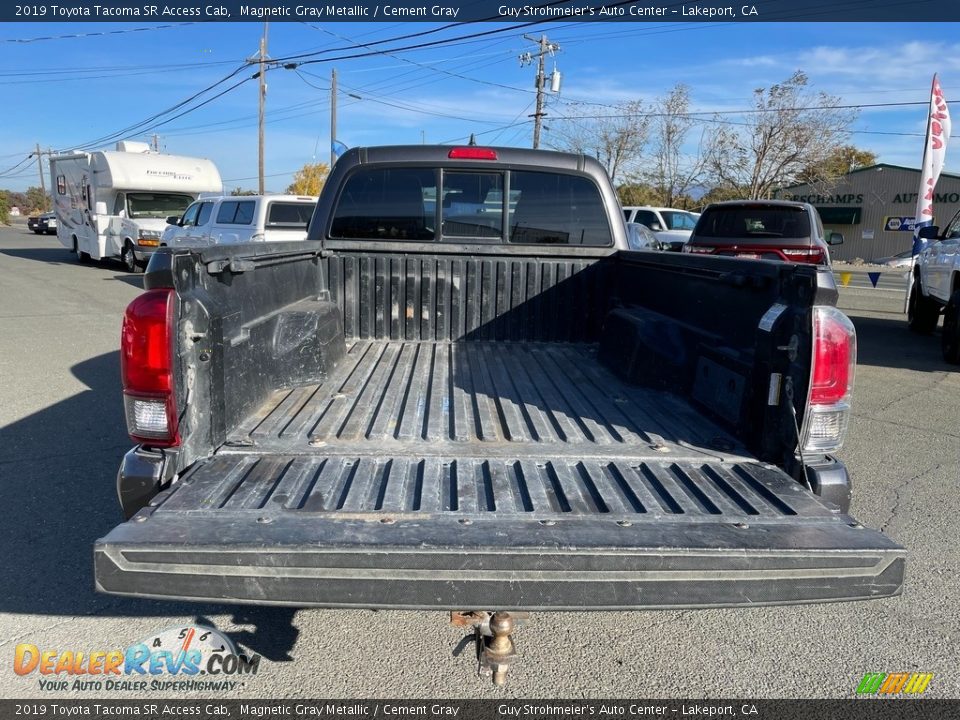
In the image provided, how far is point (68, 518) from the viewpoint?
3842mm

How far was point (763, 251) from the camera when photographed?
10312 mm

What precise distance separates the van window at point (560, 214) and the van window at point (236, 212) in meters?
9.83

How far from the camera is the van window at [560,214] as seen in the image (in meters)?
4.47

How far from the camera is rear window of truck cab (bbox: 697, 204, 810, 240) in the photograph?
10404 mm

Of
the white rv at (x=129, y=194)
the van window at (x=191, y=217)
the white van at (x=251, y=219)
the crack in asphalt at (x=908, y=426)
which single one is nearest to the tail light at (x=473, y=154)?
the crack in asphalt at (x=908, y=426)

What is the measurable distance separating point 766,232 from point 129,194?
16400mm

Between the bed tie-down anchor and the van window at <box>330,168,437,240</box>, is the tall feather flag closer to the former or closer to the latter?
the van window at <box>330,168,437,240</box>

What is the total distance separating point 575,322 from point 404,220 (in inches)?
52.2

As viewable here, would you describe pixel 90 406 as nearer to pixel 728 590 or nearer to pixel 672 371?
pixel 672 371

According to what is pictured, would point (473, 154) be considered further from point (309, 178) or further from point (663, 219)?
point (309, 178)

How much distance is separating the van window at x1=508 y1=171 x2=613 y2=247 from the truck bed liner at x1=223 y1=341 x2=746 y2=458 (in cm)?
91

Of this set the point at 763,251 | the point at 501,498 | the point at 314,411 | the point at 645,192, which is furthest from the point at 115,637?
the point at 645,192

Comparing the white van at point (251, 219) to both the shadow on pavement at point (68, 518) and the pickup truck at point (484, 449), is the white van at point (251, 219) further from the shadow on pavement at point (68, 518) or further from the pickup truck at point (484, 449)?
the pickup truck at point (484, 449)

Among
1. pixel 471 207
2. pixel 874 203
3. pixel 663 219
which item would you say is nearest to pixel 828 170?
pixel 874 203
